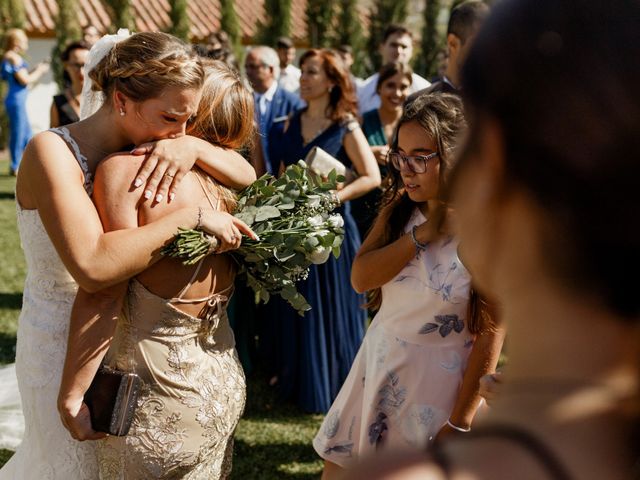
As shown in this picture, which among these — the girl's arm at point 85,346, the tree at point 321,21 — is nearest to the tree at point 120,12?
the tree at point 321,21

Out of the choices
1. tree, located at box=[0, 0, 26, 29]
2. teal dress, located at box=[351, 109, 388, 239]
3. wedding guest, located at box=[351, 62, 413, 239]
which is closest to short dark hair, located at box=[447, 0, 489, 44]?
wedding guest, located at box=[351, 62, 413, 239]

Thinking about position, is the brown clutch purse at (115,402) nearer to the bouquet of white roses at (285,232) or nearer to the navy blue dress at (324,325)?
the bouquet of white roses at (285,232)

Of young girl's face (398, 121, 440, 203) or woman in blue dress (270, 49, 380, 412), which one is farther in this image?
woman in blue dress (270, 49, 380, 412)

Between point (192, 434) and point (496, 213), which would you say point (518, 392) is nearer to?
point (496, 213)

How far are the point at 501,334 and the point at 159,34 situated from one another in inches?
60.0

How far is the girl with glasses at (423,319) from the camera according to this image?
8.42 feet

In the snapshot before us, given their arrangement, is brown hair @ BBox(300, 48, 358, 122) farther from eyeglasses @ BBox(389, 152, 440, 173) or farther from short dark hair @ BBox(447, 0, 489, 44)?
eyeglasses @ BBox(389, 152, 440, 173)

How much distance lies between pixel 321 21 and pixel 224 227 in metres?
21.7

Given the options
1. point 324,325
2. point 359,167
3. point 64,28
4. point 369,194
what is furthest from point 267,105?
point 64,28

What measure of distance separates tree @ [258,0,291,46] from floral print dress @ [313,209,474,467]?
1973cm

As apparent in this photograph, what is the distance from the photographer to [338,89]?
16.6ft

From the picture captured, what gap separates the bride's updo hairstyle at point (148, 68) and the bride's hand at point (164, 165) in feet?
0.51

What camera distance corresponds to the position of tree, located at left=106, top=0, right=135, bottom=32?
19094 mm

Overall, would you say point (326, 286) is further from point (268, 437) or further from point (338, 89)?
point (338, 89)
